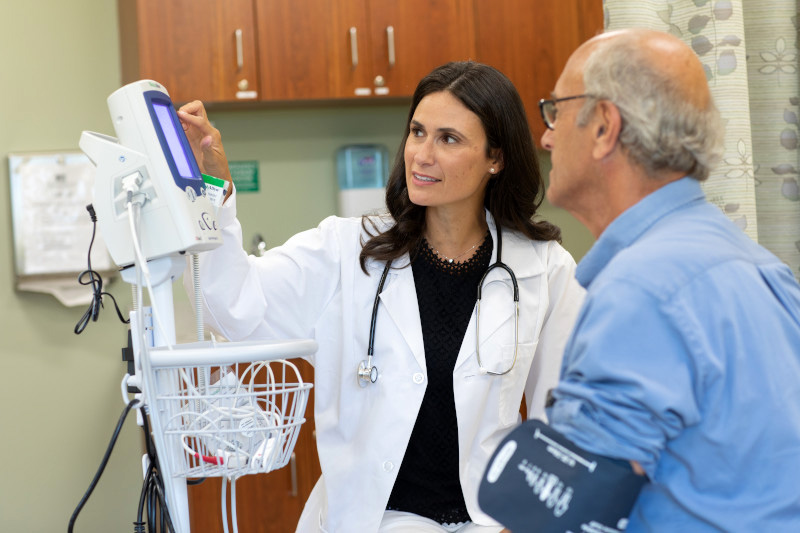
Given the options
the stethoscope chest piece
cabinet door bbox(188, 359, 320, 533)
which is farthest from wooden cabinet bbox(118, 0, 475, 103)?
the stethoscope chest piece

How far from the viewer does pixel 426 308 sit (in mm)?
1711

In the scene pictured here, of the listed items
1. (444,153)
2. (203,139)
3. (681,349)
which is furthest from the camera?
(444,153)

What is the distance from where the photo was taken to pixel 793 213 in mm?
2477

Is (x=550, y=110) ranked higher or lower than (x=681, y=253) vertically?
higher

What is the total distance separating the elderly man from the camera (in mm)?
871

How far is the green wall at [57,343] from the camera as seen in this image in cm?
295

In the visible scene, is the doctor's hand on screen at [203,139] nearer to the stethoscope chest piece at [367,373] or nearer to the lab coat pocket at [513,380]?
the stethoscope chest piece at [367,373]

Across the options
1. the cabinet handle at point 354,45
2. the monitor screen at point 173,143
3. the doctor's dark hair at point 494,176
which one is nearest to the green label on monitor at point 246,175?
the cabinet handle at point 354,45

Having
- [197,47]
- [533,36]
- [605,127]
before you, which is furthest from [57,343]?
[605,127]

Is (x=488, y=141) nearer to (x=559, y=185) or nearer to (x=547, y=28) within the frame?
(x=559, y=185)

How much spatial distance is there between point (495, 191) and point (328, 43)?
1236 millimetres

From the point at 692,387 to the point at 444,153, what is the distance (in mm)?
959

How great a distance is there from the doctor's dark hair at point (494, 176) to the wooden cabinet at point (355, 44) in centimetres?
107

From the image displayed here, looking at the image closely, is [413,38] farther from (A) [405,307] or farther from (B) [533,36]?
(A) [405,307]
